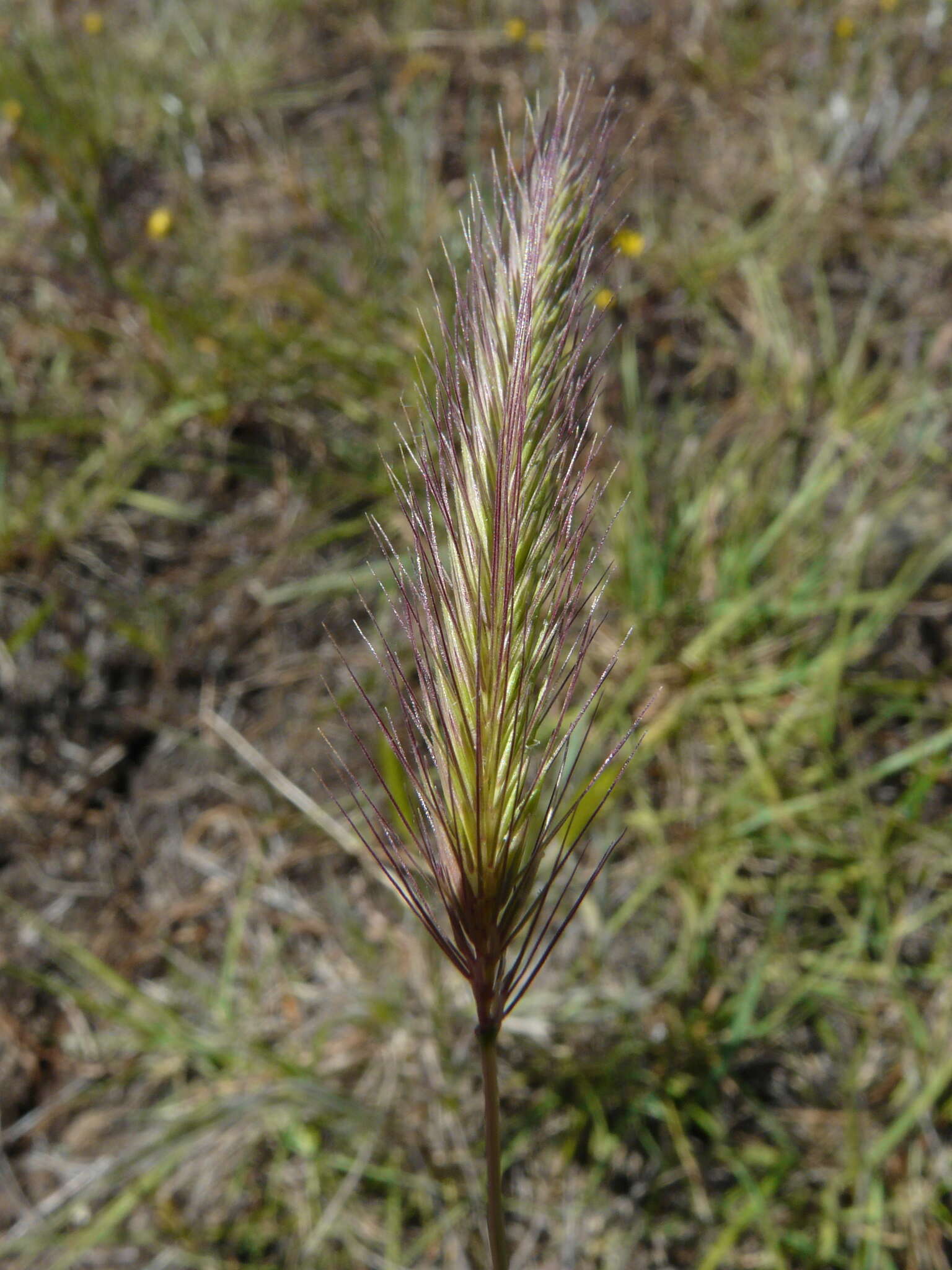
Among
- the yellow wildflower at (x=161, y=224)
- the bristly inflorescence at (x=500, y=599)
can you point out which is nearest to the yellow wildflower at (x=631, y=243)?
the yellow wildflower at (x=161, y=224)

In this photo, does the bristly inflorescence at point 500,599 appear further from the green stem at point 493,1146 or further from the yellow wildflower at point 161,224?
the yellow wildflower at point 161,224

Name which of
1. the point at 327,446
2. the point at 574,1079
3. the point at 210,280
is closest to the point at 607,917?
the point at 574,1079

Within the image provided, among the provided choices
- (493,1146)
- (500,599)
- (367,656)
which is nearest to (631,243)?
(367,656)

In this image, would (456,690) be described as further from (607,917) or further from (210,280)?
(210,280)

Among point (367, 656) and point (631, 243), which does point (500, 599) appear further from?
point (631, 243)

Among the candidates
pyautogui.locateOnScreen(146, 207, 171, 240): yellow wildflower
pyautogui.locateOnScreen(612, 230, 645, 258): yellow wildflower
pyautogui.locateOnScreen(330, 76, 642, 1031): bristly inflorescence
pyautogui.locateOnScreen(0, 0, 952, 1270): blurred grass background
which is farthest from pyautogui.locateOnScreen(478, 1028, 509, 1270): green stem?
pyautogui.locateOnScreen(146, 207, 171, 240): yellow wildflower

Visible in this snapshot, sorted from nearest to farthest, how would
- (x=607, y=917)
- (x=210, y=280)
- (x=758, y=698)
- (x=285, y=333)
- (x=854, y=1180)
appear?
1. (x=854, y=1180)
2. (x=607, y=917)
3. (x=758, y=698)
4. (x=285, y=333)
5. (x=210, y=280)
